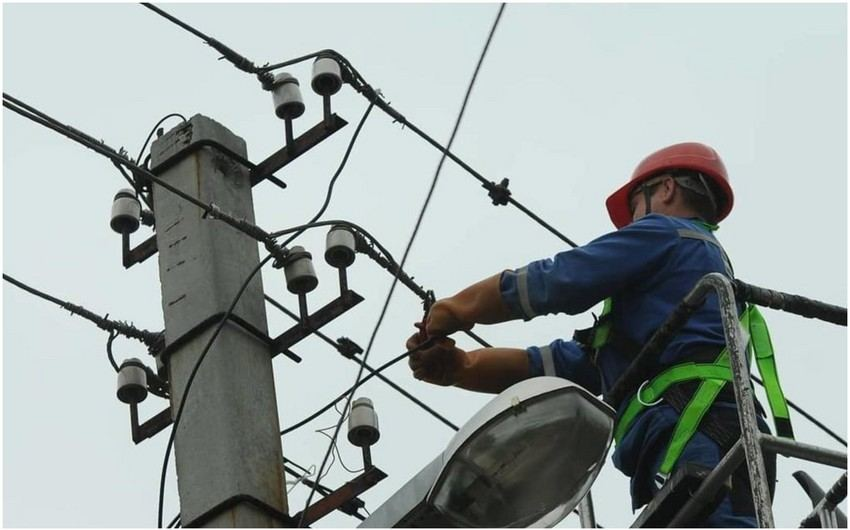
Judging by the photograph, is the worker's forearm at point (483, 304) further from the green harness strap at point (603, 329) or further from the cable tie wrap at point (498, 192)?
the cable tie wrap at point (498, 192)

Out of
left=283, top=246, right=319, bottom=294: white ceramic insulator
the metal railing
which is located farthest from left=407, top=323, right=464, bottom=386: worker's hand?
the metal railing

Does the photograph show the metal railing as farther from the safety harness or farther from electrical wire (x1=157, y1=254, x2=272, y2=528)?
electrical wire (x1=157, y1=254, x2=272, y2=528)

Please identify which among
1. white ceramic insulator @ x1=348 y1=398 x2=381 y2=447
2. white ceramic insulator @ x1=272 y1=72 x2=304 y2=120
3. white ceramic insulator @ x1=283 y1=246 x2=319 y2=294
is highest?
white ceramic insulator @ x1=272 y1=72 x2=304 y2=120

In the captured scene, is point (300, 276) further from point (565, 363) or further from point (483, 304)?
point (565, 363)

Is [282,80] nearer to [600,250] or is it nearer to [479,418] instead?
[600,250]

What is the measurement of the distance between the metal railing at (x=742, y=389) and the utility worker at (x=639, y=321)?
0.10m

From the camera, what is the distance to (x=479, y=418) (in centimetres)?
618

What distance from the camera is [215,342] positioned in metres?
6.80

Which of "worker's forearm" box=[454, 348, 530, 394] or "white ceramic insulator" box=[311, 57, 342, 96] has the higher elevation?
"white ceramic insulator" box=[311, 57, 342, 96]

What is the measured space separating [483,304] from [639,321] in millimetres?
561

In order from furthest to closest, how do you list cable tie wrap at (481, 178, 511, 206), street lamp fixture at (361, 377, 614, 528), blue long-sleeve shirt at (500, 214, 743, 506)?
cable tie wrap at (481, 178, 511, 206), blue long-sleeve shirt at (500, 214, 743, 506), street lamp fixture at (361, 377, 614, 528)

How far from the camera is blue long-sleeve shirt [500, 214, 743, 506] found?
270 inches

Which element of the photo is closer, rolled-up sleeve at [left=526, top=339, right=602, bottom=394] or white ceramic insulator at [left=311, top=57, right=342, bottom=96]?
rolled-up sleeve at [left=526, top=339, right=602, bottom=394]

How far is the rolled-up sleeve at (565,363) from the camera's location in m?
7.61
